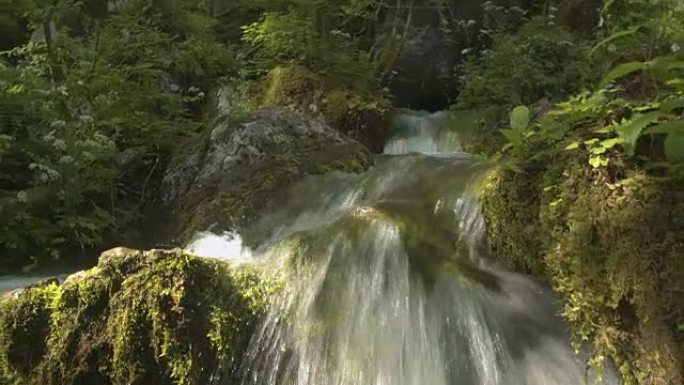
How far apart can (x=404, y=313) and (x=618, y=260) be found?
1.16 metres

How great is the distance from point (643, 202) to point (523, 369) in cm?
104

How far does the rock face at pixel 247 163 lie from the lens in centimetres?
562

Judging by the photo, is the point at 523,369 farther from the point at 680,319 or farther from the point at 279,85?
the point at 279,85

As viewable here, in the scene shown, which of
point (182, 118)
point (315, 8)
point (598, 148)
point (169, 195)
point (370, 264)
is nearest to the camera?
point (598, 148)

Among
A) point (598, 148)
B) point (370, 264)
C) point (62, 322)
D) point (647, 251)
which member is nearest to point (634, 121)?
point (598, 148)

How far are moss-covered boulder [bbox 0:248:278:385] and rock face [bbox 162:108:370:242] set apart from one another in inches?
79.5

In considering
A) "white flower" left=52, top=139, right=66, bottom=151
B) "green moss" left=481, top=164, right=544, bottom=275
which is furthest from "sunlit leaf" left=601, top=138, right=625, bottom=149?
"white flower" left=52, top=139, right=66, bottom=151

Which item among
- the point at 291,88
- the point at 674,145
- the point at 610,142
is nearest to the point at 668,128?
the point at 674,145

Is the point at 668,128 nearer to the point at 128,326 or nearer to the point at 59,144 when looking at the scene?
the point at 128,326

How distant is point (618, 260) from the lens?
2.89 m

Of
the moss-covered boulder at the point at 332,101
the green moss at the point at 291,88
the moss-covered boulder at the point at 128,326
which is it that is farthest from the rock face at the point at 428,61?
the moss-covered boulder at the point at 128,326

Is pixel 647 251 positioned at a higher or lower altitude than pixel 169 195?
higher

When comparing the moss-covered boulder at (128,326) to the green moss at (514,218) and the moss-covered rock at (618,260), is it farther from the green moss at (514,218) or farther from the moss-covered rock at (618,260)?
the moss-covered rock at (618,260)

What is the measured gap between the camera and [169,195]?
6.30 m
